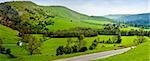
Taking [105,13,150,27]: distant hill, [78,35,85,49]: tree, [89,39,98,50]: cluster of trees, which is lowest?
[89,39,98,50]: cluster of trees

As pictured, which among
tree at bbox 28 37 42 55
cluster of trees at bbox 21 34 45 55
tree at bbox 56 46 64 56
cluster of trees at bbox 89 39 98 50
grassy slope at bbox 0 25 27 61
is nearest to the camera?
tree at bbox 56 46 64 56

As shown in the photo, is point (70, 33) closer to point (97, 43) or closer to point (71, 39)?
point (71, 39)

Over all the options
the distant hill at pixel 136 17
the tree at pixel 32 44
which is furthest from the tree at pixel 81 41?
the distant hill at pixel 136 17

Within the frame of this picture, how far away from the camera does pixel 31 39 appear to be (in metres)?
29.8

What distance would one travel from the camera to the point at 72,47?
102 feet

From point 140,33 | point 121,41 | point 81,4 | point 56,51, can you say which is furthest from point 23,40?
point 140,33

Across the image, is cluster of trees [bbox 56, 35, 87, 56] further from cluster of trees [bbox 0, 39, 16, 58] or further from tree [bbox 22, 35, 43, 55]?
cluster of trees [bbox 0, 39, 16, 58]

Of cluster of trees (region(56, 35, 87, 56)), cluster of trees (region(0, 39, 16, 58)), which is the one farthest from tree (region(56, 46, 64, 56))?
cluster of trees (region(0, 39, 16, 58))

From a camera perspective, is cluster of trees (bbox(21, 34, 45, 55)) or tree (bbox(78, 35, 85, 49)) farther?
tree (bbox(78, 35, 85, 49))

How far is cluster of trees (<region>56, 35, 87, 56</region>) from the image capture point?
29702 mm

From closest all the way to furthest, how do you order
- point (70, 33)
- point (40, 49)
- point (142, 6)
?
1. point (142, 6)
2. point (40, 49)
3. point (70, 33)

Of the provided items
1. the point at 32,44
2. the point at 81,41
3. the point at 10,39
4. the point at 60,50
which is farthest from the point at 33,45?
the point at 81,41

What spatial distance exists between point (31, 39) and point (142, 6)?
12.3 m

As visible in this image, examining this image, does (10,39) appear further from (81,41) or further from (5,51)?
(81,41)
